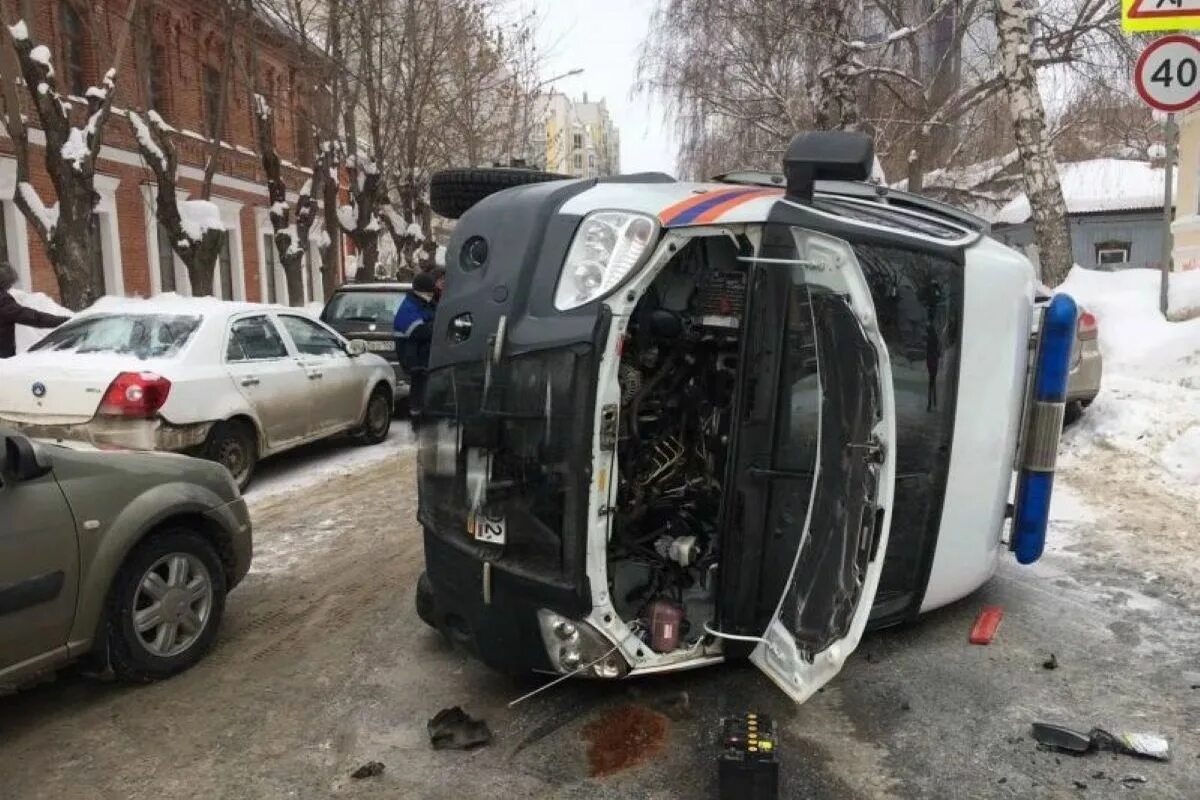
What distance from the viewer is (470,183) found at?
17.1ft

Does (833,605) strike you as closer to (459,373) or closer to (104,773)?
(459,373)

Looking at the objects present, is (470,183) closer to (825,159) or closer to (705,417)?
(705,417)

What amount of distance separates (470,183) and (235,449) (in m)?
3.67

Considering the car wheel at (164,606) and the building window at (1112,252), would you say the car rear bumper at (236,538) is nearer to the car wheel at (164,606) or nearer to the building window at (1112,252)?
the car wheel at (164,606)

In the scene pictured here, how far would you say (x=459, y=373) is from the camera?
348 cm

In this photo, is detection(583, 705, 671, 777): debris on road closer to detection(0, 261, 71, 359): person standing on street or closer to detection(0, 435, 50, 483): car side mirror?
detection(0, 435, 50, 483): car side mirror

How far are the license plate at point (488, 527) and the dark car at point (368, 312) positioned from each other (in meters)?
7.96

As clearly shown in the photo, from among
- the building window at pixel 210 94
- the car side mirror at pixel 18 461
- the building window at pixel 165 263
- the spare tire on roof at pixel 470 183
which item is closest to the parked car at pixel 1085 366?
the spare tire on roof at pixel 470 183

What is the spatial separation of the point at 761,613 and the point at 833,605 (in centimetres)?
40

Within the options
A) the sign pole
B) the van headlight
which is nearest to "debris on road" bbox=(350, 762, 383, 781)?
the van headlight

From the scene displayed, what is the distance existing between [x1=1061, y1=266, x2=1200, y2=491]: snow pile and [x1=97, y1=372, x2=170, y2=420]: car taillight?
7.43 m

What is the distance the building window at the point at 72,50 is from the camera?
704 inches

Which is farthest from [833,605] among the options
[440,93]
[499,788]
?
[440,93]

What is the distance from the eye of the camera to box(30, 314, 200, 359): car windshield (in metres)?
6.97
